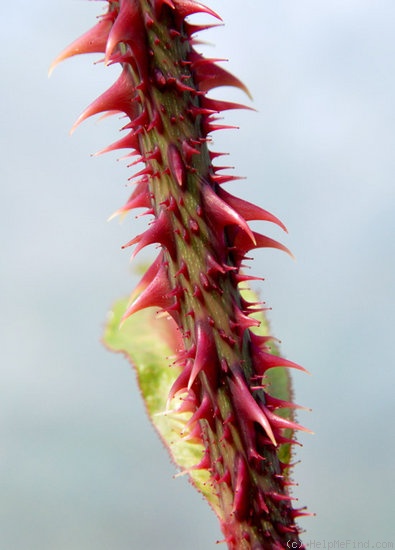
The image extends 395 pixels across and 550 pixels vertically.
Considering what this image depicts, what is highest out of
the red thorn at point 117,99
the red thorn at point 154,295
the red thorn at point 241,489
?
the red thorn at point 117,99

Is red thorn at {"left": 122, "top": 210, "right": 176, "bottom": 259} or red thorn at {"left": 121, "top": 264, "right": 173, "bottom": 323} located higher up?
red thorn at {"left": 122, "top": 210, "right": 176, "bottom": 259}

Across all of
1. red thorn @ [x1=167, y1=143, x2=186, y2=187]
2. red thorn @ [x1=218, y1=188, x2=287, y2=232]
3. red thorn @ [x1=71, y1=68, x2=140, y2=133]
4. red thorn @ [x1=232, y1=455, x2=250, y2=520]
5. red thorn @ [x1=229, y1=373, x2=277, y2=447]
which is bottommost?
red thorn @ [x1=232, y1=455, x2=250, y2=520]

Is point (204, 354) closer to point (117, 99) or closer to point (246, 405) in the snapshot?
point (246, 405)

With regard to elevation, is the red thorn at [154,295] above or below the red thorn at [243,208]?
below

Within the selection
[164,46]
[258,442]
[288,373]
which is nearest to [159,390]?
[288,373]

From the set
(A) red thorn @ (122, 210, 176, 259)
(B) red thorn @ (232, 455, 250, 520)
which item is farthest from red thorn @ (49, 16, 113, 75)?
(B) red thorn @ (232, 455, 250, 520)

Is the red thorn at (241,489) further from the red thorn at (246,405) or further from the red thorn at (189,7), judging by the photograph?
the red thorn at (189,7)

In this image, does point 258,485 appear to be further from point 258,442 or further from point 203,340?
point 203,340

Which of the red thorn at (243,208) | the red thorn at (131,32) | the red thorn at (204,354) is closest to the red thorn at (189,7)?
the red thorn at (131,32)

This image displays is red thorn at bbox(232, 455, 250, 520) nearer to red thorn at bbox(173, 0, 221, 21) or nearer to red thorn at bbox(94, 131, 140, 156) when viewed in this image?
red thorn at bbox(94, 131, 140, 156)

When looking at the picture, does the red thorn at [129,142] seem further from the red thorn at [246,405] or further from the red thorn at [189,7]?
the red thorn at [246,405]

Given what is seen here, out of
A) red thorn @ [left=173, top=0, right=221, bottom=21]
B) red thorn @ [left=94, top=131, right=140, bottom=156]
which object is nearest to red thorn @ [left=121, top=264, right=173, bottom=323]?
red thorn @ [left=94, top=131, right=140, bottom=156]
